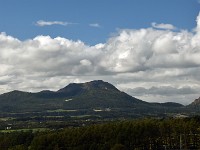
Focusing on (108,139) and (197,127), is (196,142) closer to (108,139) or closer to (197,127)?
(197,127)

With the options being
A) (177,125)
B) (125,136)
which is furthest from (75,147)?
(177,125)

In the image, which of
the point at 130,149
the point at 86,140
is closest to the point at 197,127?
the point at 130,149

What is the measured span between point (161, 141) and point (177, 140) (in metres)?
8.21

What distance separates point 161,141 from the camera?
195 metres

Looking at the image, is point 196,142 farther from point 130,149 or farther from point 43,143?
point 43,143

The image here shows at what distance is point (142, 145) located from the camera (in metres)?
193

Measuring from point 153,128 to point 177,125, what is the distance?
12753 millimetres

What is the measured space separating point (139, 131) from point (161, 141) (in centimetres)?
1241

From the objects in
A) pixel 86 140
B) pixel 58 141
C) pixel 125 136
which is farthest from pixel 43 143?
pixel 125 136

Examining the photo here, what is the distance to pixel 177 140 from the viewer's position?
19475 cm

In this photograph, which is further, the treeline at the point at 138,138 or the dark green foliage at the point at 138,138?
the dark green foliage at the point at 138,138

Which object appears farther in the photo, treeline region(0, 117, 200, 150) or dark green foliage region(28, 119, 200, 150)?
dark green foliage region(28, 119, 200, 150)

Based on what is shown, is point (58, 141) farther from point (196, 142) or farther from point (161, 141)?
point (196, 142)

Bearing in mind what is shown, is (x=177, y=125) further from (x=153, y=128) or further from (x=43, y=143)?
(x=43, y=143)
